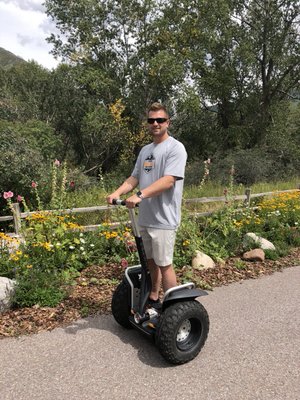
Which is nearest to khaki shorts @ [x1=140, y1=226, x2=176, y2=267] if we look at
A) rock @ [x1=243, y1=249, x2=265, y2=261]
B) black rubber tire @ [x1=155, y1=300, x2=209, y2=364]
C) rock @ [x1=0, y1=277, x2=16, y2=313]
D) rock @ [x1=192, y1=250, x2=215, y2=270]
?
black rubber tire @ [x1=155, y1=300, x2=209, y2=364]

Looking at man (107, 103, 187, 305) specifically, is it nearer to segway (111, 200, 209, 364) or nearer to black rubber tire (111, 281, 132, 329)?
segway (111, 200, 209, 364)

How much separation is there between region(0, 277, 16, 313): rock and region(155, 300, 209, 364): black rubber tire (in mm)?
1775

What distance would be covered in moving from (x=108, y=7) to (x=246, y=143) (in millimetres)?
11556

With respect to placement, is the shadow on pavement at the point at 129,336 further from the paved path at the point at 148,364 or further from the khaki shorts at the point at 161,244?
the khaki shorts at the point at 161,244

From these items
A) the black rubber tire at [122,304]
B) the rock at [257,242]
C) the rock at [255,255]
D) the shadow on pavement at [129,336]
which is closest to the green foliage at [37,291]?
the shadow on pavement at [129,336]

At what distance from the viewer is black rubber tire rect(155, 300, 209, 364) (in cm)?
293

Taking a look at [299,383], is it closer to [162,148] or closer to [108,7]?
[162,148]

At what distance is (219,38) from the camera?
777 inches

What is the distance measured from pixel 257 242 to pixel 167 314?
11.4ft

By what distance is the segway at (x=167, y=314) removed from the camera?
2.95 m

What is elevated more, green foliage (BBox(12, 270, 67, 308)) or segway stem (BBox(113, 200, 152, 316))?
segway stem (BBox(113, 200, 152, 316))

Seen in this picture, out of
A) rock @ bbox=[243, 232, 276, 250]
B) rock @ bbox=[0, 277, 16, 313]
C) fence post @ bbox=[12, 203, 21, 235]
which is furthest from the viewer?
rock @ bbox=[243, 232, 276, 250]

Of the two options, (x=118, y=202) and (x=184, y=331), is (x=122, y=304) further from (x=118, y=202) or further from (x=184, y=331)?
(x=118, y=202)

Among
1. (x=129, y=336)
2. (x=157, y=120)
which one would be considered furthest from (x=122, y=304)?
(x=157, y=120)
